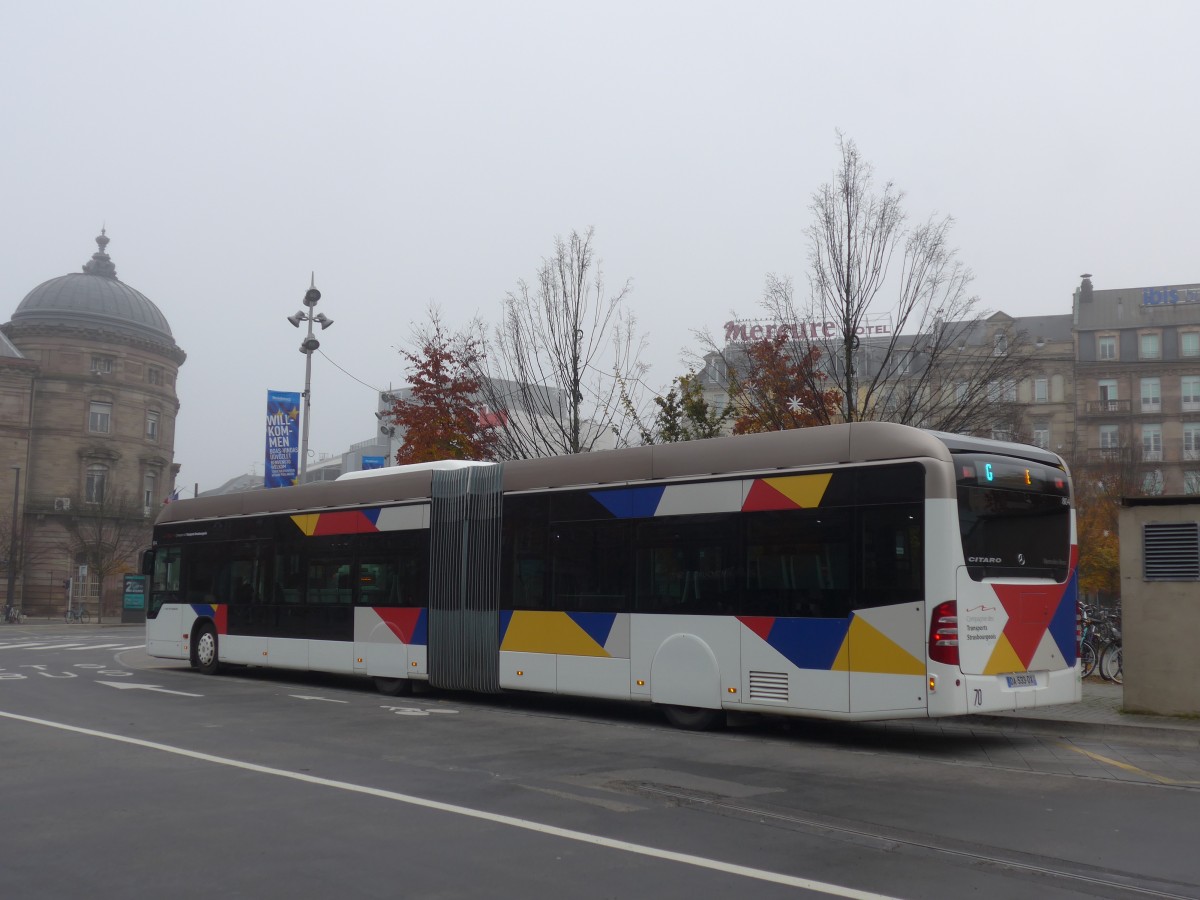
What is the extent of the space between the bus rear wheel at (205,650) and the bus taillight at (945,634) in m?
14.3

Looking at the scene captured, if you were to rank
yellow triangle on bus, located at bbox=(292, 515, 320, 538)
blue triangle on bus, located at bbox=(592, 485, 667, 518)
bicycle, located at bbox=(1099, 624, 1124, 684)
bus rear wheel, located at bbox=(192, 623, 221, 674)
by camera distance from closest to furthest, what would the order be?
blue triangle on bus, located at bbox=(592, 485, 667, 518)
bicycle, located at bbox=(1099, 624, 1124, 684)
yellow triangle on bus, located at bbox=(292, 515, 320, 538)
bus rear wheel, located at bbox=(192, 623, 221, 674)

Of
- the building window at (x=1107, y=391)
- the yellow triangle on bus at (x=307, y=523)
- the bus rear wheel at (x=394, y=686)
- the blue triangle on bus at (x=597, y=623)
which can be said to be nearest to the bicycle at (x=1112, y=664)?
the blue triangle on bus at (x=597, y=623)

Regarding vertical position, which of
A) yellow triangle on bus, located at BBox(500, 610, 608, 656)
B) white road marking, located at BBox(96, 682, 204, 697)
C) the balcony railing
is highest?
the balcony railing

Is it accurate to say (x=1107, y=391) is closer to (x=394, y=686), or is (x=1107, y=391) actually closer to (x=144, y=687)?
(x=394, y=686)

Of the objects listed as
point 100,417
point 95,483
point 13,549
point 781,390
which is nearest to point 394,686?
point 781,390

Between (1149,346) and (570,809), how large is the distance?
74.0 m

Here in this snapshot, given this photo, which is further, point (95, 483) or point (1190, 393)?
point (95, 483)

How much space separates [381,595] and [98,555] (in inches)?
1977

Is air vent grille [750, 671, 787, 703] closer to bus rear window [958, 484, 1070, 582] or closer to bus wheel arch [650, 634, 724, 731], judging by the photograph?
bus wheel arch [650, 634, 724, 731]

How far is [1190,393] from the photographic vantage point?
71625 mm

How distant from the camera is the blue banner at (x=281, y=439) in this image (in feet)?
87.6

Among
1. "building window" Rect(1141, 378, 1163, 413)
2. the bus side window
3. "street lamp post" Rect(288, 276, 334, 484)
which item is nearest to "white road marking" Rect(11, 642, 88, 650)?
"street lamp post" Rect(288, 276, 334, 484)

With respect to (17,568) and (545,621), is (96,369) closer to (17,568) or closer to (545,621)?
(17,568)

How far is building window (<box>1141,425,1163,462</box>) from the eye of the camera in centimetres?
7025
